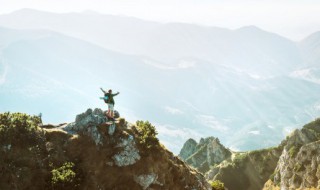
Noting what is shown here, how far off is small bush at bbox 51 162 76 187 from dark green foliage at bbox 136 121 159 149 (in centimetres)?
1262

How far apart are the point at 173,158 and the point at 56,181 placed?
22.3 metres

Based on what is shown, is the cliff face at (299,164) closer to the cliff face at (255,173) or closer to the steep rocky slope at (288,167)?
the steep rocky slope at (288,167)

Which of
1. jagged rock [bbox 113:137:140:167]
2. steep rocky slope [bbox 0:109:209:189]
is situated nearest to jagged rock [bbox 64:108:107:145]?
steep rocky slope [bbox 0:109:209:189]

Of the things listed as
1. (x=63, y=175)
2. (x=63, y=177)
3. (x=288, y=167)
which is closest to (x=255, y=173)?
(x=288, y=167)

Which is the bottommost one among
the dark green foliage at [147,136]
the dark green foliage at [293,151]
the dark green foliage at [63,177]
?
the dark green foliage at [63,177]

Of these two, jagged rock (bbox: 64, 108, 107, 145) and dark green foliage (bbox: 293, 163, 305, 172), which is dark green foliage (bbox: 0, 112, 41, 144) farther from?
dark green foliage (bbox: 293, 163, 305, 172)

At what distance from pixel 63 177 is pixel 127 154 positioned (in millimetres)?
10810

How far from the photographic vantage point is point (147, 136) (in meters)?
59.2

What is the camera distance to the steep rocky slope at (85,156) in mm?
48281

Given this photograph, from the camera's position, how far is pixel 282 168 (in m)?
160

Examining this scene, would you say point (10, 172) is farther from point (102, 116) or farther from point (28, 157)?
point (102, 116)

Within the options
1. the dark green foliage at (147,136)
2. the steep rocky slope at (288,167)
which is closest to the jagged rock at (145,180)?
the dark green foliage at (147,136)

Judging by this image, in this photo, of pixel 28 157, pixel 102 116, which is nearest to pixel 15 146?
pixel 28 157

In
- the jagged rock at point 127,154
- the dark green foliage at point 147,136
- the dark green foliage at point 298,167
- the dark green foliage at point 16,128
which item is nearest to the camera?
the dark green foliage at point 16,128
